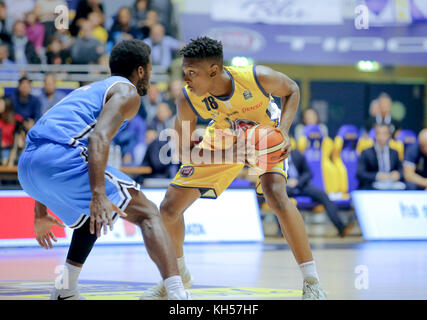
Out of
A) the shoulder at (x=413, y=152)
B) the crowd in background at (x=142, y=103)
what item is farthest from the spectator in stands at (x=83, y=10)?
the shoulder at (x=413, y=152)

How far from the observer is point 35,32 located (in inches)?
487

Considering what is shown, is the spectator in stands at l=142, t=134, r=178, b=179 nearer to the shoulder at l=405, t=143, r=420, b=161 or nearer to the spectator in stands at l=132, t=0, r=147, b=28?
the shoulder at l=405, t=143, r=420, b=161

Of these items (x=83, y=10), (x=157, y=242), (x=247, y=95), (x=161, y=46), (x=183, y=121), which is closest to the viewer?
(x=157, y=242)

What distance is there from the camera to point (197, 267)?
6426 millimetres

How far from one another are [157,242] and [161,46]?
921 cm

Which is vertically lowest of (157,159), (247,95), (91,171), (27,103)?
(157,159)

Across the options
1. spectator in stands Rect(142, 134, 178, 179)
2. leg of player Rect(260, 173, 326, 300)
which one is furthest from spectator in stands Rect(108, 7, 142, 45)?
leg of player Rect(260, 173, 326, 300)

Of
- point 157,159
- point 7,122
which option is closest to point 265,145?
point 157,159

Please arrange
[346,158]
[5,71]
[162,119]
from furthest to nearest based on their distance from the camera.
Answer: [5,71] → [346,158] → [162,119]

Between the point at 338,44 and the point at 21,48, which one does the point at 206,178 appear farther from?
the point at 21,48

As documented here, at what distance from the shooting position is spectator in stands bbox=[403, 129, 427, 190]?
9844 millimetres

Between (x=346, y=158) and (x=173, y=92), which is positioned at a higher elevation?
(x=173, y=92)

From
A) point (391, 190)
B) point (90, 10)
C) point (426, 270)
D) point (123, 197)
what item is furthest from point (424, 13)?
point (123, 197)

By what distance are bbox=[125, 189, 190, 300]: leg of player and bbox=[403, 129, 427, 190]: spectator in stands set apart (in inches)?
274
